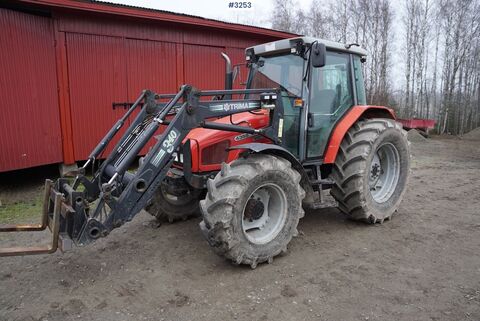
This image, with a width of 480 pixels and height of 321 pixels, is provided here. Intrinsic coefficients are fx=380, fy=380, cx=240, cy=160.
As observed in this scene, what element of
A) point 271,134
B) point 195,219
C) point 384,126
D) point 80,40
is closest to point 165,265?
point 195,219

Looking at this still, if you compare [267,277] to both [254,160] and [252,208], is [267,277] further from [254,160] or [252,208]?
[254,160]

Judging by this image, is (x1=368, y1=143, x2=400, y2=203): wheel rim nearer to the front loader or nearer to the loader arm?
the front loader

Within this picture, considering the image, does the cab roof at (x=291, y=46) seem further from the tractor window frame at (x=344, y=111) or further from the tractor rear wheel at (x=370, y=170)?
the tractor rear wheel at (x=370, y=170)

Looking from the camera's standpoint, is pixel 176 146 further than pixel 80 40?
No

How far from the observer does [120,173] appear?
358cm

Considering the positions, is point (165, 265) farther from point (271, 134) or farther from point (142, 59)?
point (142, 59)

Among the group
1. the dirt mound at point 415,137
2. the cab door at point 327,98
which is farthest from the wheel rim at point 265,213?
the dirt mound at point 415,137

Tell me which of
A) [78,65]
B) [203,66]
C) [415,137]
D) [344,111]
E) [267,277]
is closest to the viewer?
[267,277]

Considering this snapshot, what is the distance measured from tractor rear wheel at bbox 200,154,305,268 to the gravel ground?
0.80 feet

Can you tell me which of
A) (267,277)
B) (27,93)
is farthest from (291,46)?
(27,93)

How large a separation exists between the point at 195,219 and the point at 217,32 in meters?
6.18

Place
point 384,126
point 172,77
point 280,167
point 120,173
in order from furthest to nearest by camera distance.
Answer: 1. point 172,77
2. point 384,126
3. point 280,167
4. point 120,173

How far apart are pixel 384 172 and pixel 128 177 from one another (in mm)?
3808

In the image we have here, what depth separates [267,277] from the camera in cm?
371
